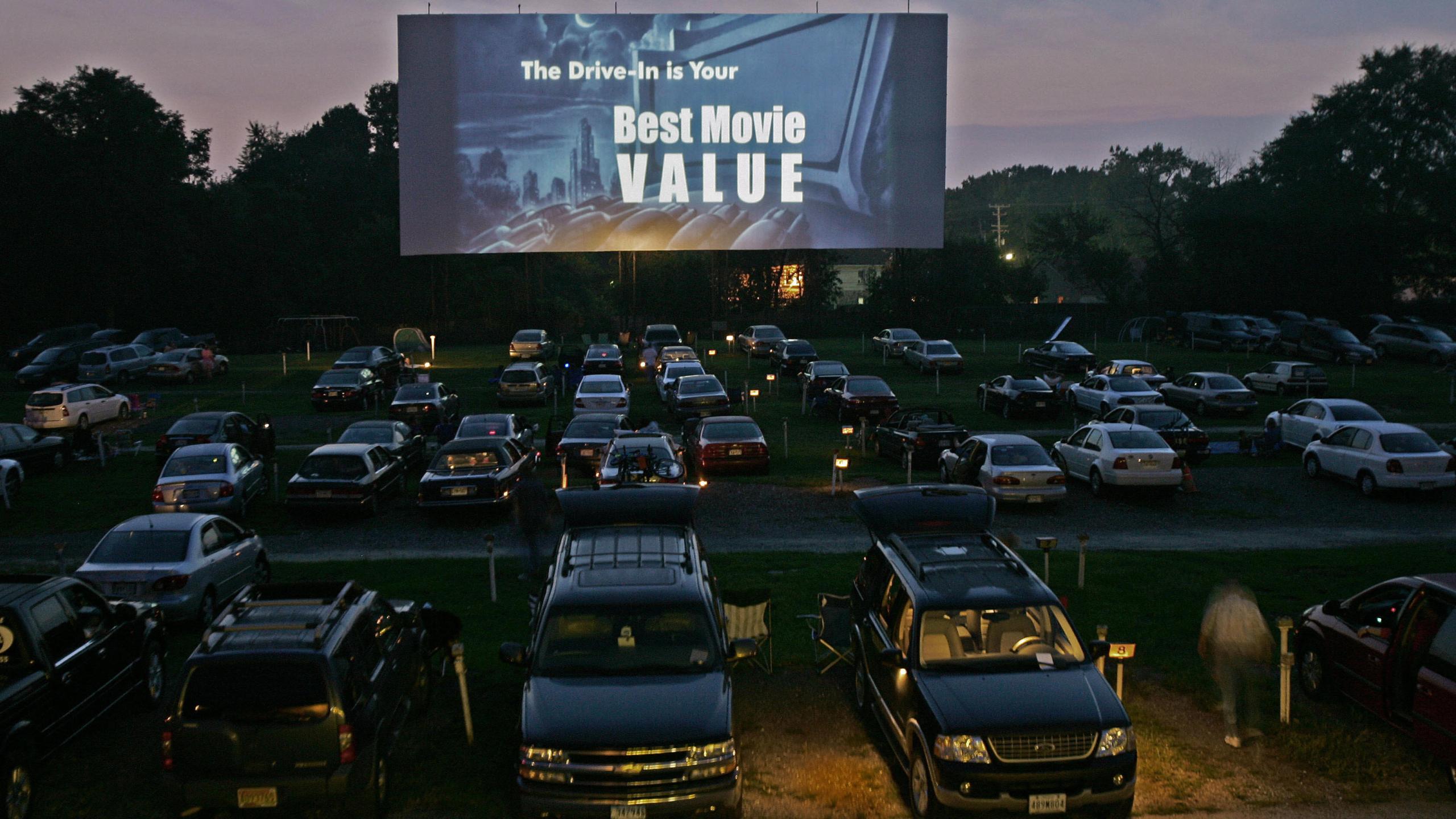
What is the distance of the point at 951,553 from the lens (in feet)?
29.8

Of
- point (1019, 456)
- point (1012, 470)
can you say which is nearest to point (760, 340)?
point (1019, 456)

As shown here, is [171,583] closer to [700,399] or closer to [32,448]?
[32,448]

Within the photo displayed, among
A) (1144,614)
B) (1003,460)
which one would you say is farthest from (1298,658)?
(1003,460)

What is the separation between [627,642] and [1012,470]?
483 inches

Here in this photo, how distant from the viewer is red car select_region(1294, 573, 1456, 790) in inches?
309

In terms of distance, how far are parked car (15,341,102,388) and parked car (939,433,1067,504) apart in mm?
33383

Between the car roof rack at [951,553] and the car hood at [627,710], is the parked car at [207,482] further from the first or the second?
the car roof rack at [951,553]

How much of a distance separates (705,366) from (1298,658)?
35.1 meters

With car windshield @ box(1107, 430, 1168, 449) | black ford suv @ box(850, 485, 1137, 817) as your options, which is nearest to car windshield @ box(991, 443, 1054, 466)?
car windshield @ box(1107, 430, 1168, 449)

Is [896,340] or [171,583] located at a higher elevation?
[896,340]

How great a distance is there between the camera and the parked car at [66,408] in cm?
2827

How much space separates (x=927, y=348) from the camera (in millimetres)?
42156

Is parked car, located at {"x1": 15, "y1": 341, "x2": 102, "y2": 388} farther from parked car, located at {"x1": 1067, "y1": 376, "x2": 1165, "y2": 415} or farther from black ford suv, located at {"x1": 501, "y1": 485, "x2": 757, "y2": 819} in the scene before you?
black ford suv, located at {"x1": 501, "y1": 485, "x2": 757, "y2": 819}

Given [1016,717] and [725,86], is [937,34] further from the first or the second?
[1016,717]
